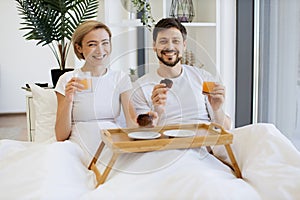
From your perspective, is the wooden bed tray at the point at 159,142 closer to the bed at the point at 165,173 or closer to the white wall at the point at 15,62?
the bed at the point at 165,173

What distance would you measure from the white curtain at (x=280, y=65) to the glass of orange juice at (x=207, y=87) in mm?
737

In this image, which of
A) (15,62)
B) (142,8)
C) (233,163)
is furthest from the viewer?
(15,62)

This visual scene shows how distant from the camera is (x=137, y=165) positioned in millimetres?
1353

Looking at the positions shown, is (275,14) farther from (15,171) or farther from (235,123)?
(15,171)

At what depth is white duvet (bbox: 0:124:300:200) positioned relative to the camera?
1.17m

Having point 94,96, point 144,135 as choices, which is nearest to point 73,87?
point 94,96

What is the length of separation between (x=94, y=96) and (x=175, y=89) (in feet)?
1.27

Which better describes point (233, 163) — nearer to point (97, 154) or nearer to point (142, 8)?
point (97, 154)

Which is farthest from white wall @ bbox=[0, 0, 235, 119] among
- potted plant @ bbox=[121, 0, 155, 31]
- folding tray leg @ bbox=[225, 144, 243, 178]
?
folding tray leg @ bbox=[225, 144, 243, 178]

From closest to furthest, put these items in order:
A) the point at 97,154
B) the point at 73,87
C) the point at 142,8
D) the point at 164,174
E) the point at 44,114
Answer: the point at 164,174, the point at 97,154, the point at 73,87, the point at 44,114, the point at 142,8

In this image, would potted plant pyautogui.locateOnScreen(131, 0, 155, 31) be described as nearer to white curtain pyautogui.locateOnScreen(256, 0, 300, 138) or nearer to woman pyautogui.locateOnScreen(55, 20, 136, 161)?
woman pyautogui.locateOnScreen(55, 20, 136, 161)

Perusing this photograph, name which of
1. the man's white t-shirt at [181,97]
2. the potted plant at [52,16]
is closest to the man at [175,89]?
the man's white t-shirt at [181,97]

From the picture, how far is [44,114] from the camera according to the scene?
209 cm

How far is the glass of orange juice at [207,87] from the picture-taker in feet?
5.28
